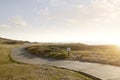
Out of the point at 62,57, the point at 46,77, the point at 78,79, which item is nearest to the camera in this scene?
the point at 78,79

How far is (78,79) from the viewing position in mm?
18250

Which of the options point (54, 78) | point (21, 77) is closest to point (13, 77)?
point (21, 77)

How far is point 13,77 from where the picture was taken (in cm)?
2028

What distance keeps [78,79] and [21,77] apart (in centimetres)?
492

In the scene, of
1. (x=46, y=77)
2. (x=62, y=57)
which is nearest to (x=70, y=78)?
(x=46, y=77)

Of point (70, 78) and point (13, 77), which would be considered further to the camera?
point (13, 77)

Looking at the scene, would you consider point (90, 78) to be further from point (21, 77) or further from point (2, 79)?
point (2, 79)

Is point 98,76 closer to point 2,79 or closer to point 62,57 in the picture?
point 2,79

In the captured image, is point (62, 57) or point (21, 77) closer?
point (21, 77)

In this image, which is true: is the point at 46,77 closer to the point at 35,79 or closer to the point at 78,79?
the point at 35,79

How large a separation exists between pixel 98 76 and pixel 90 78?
649mm

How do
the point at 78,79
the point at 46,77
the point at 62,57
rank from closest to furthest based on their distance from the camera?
the point at 78,79, the point at 46,77, the point at 62,57

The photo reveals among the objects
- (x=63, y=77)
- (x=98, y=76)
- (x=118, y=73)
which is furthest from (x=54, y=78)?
(x=118, y=73)

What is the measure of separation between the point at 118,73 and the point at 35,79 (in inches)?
263
